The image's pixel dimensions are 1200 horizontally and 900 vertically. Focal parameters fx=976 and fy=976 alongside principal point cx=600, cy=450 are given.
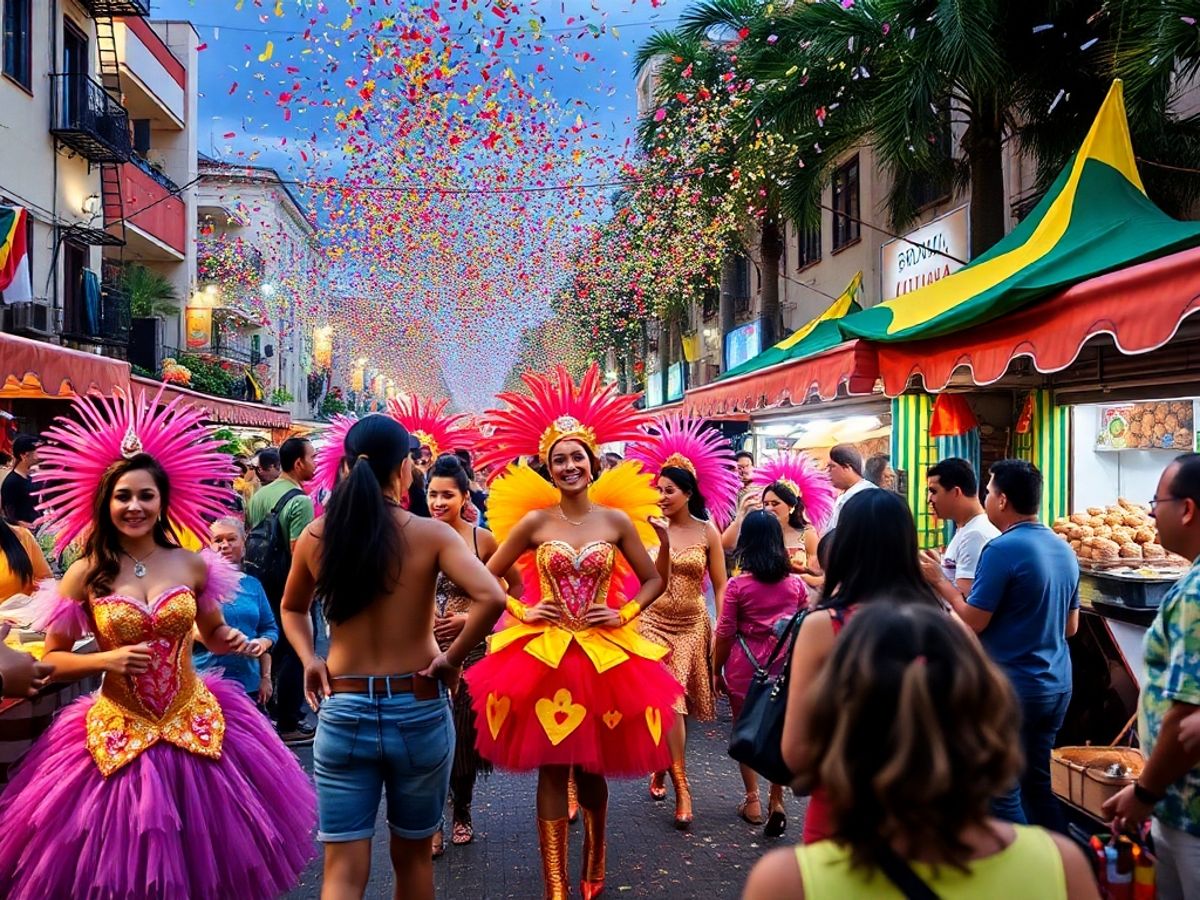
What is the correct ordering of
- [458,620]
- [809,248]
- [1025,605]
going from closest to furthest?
[1025,605], [458,620], [809,248]

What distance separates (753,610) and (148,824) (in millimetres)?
3345

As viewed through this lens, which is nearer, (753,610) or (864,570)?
(864,570)

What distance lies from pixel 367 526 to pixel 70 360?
8478 millimetres

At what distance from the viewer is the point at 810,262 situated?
71.3 feet

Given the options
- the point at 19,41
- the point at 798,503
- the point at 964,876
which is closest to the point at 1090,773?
the point at 798,503

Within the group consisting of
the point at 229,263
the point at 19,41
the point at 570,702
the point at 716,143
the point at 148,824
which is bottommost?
the point at 148,824

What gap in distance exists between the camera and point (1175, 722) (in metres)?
2.66

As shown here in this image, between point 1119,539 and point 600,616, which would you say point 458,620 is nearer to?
point 600,616

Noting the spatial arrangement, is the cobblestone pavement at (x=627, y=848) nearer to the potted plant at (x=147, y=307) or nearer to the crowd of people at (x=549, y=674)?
the crowd of people at (x=549, y=674)

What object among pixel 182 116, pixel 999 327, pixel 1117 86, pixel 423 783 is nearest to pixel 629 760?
pixel 423 783

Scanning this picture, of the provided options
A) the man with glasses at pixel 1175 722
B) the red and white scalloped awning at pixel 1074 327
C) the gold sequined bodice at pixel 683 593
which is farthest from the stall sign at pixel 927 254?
the man with glasses at pixel 1175 722

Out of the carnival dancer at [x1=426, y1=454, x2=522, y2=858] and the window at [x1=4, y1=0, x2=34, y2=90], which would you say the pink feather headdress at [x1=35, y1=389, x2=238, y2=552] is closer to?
the carnival dancer at [x1=426, y1=454, x2=522, y2=858]

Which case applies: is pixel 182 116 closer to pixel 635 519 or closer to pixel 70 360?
pixel 70 360

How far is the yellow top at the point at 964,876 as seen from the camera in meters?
1.45
